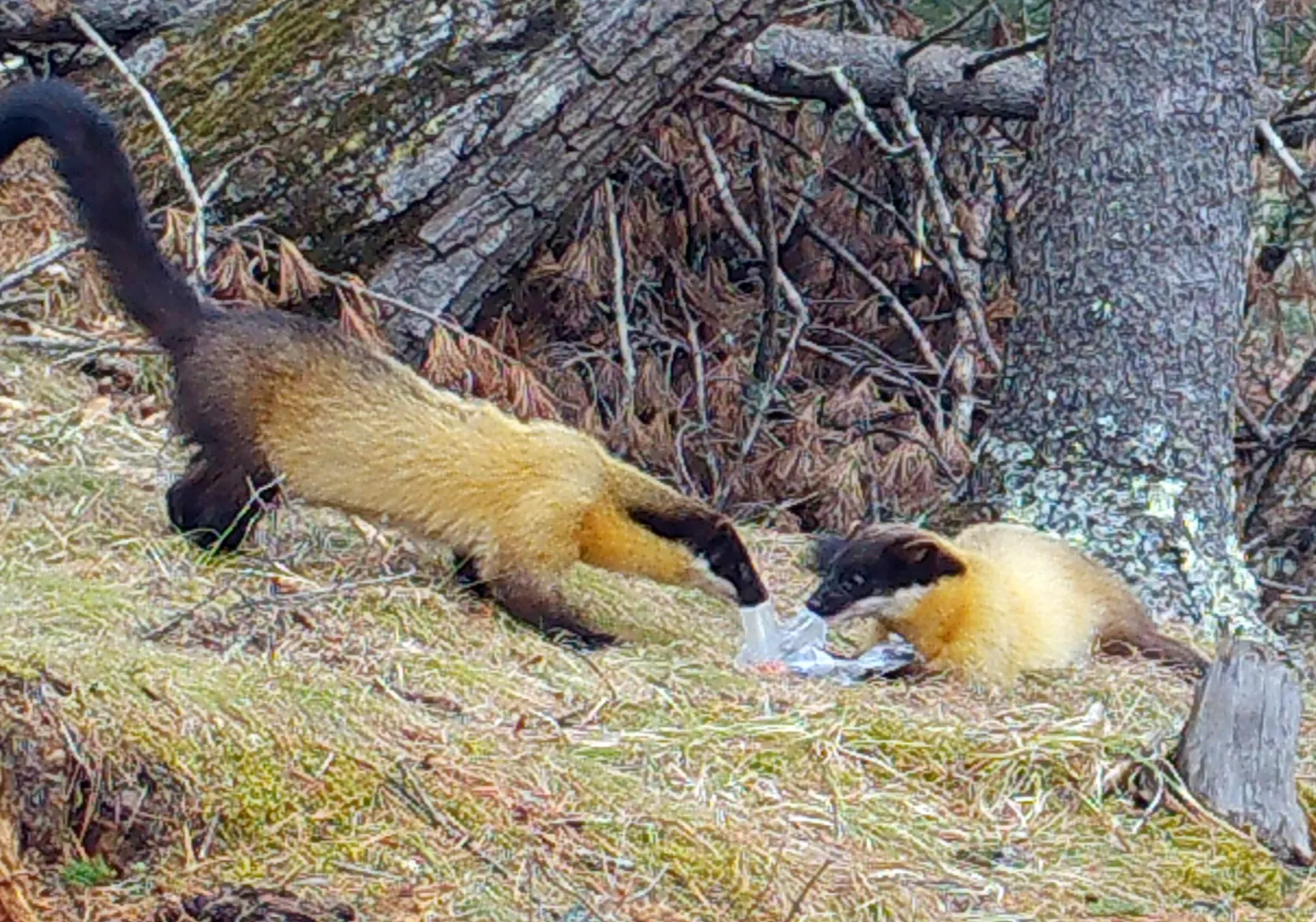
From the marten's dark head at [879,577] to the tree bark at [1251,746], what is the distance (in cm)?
129

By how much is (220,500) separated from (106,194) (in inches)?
37.0

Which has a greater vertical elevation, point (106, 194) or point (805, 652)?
point (106, 194)

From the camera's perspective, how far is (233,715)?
409 centimetres

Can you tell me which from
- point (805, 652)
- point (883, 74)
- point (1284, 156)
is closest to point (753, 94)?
point (883, 74)

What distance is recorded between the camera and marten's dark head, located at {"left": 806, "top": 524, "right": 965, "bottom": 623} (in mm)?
5773

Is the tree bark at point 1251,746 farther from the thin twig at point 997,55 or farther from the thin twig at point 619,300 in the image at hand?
the thin twig at point 619,300

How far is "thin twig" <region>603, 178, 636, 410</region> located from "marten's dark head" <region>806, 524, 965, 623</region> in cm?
343

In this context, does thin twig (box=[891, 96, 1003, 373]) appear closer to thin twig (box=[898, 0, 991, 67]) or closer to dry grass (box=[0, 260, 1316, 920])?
thin twig (box=[898, 0, 991, 67])

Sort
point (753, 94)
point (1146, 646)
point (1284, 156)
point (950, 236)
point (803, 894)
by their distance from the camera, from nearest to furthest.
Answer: point (803, 894), point (1146, 646), point (1284, 156), point (753, 94), point (950, 236)

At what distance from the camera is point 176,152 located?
7.29 meters

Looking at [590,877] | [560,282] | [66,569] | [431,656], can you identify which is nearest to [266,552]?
[66,569]

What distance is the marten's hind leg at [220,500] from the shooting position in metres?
5.78

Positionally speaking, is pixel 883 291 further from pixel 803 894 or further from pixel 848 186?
pixel 803 894

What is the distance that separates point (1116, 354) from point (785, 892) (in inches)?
136
